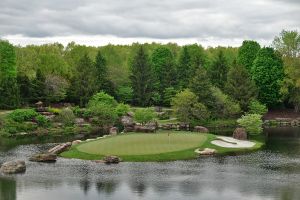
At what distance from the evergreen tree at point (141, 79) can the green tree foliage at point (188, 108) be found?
79.3ft

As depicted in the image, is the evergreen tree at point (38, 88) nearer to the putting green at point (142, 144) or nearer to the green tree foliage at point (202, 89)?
the green tree foliage at point (202, 89)

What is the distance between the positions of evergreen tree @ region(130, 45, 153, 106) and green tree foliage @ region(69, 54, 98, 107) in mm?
Answer: 11239

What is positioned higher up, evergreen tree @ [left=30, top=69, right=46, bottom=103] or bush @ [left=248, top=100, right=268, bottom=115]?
evergreen tree @ [left=30, top=69, right=46, bottom=103]

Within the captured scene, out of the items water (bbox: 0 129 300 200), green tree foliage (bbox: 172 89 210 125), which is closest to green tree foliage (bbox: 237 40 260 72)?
green tree foliage (bbox: 172 89 210 125)

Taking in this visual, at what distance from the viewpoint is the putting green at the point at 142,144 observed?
76.0 m

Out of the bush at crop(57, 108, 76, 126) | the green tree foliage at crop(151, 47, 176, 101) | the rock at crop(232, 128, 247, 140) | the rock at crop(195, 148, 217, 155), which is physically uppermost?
the green tree foliage at crop(151, 47, 176, 101)

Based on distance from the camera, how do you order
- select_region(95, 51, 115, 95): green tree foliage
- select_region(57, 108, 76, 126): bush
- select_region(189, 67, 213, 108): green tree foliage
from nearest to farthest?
1. select_region(57, 108, 76, 126): bush
2. select_region(189, 67, 213, 108): green tree foliage
3. select_region(95, 51, 115, 95): green tree foliage

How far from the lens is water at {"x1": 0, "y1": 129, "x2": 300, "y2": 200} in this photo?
2142 inches

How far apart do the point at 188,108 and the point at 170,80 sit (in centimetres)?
2916

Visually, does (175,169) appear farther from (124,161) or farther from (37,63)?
(37,63)

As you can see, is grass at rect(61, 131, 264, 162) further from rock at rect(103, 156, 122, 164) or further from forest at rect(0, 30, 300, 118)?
forest at rect(0, 30, 300, 118)

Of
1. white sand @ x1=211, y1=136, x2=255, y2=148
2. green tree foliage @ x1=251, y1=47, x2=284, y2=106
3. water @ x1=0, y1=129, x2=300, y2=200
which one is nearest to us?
water @ x1=0, y1=129, x2=300, y2=200

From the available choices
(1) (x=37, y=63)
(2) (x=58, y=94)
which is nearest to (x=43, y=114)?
(2) (x=58, y=94)

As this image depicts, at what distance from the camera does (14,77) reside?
12119 cm
